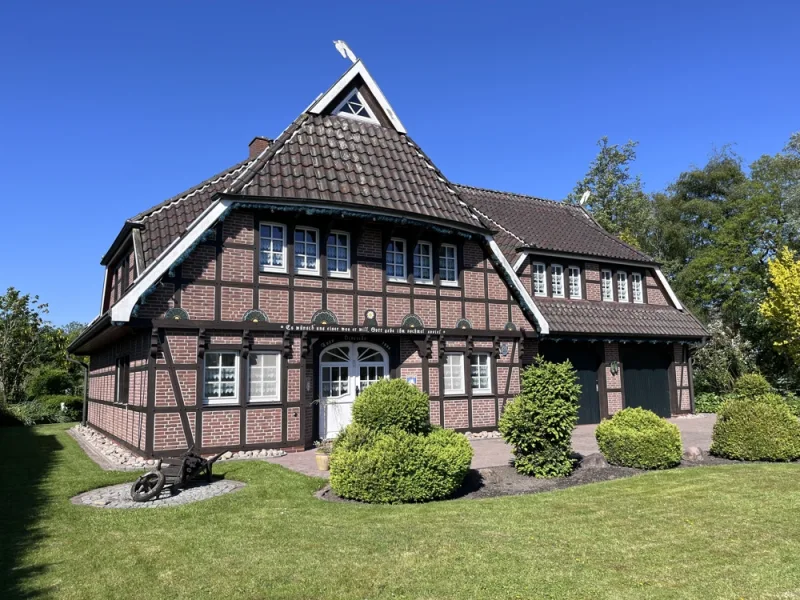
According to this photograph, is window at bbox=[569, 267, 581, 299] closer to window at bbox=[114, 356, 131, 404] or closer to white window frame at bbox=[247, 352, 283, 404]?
white window frame at bbox=[247, 352, 283, 404]

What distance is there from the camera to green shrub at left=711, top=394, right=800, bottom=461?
11.0m

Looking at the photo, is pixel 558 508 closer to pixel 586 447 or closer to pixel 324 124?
pixel 586 447

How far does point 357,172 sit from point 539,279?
25.4ft

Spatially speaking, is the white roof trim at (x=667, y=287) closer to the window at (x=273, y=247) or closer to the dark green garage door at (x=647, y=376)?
the dark green garage door at (x=647, y=376)

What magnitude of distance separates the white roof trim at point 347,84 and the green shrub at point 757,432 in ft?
35.4

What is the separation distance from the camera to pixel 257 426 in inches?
501

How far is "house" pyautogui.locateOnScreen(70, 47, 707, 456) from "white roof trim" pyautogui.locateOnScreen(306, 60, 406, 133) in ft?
0.13

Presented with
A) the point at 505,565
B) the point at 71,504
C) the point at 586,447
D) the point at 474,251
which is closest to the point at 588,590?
the point at 505,565

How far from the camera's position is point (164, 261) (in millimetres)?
11836

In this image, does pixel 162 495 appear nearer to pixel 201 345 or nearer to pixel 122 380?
pixel 201 345

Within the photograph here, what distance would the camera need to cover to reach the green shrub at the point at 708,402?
76.6ft

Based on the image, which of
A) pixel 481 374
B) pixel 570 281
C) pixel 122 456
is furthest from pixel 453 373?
pixel 122 456

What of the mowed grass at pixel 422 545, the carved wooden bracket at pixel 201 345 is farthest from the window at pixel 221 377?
the mowed grass at pixel 422 545

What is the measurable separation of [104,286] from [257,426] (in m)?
9.70
